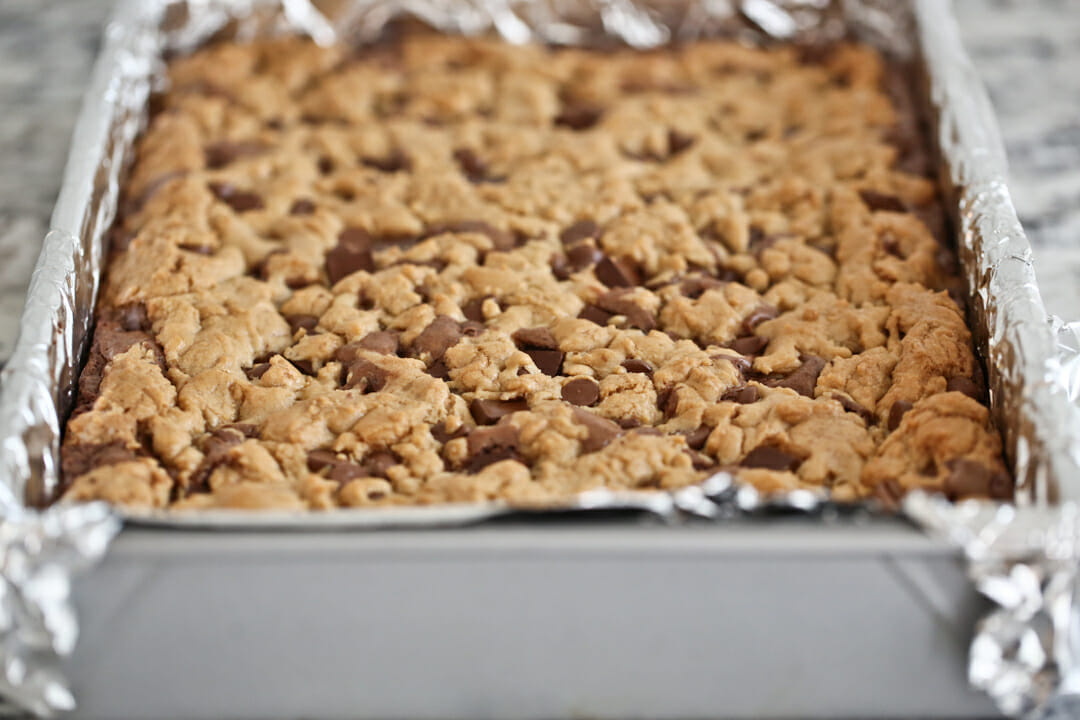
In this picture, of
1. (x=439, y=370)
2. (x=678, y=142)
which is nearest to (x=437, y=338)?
(x=439, y=370)

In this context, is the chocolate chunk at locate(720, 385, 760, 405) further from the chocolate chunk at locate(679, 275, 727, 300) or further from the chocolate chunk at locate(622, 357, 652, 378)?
the chocolate chunk at locate(679, 275, 727, 300)

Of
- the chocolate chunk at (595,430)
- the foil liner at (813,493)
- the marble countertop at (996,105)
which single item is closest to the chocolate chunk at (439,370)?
the chocolate chunk at (595,430)

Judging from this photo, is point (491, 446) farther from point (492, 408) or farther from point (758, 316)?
point (758, 316)

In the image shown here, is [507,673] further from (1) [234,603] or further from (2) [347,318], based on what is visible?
(2) [347,318]

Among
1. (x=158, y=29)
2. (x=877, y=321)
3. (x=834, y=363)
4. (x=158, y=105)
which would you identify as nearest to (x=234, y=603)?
(x=834, y=363)

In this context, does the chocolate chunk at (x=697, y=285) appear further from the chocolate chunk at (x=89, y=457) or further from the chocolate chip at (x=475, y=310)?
the chocolate chunk at (x=89, y=457)

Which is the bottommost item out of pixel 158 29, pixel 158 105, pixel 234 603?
pixel 234 603

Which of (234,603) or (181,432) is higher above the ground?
(181,432)
